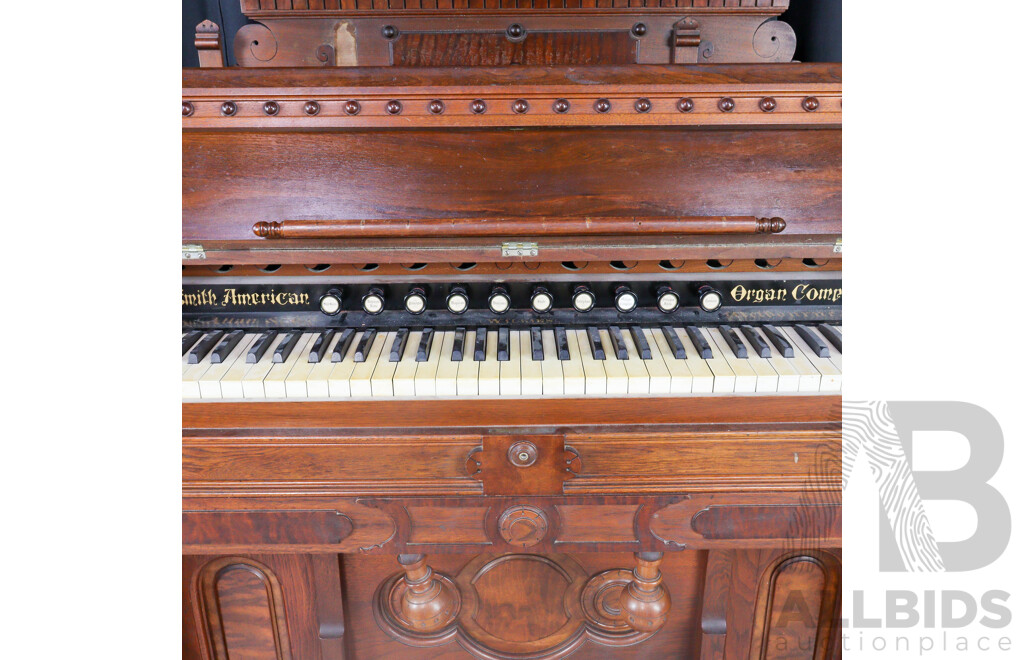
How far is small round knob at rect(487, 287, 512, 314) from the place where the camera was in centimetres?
147

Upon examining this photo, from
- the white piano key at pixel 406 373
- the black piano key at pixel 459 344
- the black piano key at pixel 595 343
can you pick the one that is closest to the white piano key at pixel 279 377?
the white piano key at pixel 406 373

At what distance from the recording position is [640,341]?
4.68 ft

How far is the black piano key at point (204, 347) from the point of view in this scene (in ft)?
4.48

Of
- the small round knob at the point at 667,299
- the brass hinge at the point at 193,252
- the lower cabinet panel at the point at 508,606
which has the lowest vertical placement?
the lower cabinet panel at the point at 508,606

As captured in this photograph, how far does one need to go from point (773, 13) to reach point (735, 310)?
31.3 inches

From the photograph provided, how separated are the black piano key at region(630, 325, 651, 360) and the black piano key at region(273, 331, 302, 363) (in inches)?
31.2

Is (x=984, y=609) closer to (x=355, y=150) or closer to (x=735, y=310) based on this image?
(x=735, y=310)

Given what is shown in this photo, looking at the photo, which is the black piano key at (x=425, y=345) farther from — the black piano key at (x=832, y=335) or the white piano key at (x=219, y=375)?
the black piano key at (x=832, y=335)

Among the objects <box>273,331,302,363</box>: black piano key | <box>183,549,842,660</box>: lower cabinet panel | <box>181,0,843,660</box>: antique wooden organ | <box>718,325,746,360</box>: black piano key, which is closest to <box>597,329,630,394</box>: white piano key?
<box>181,0,843,660</box>: antique wooden organ

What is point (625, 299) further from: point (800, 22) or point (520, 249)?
point (800, 22)

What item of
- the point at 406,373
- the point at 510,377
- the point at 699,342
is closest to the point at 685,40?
the point at 699,342

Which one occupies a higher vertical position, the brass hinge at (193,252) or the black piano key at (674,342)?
the brass hinge at (193,252)

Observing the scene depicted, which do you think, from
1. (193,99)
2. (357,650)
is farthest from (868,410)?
(357,650)

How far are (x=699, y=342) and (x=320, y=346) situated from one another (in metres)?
0.86
